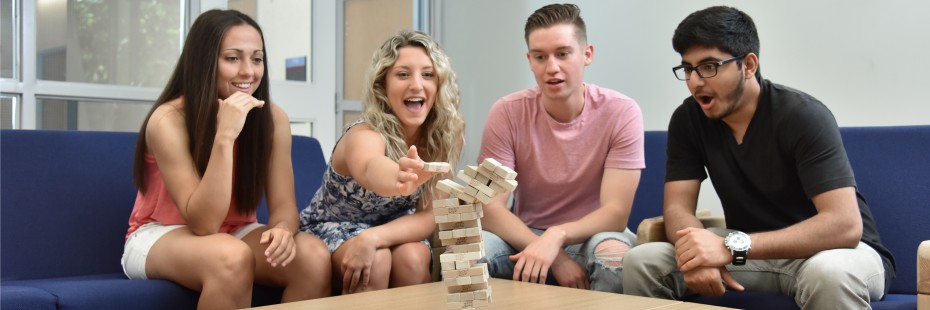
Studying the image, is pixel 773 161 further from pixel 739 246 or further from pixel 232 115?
pixel 232 115

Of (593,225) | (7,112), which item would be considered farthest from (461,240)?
(7,112)

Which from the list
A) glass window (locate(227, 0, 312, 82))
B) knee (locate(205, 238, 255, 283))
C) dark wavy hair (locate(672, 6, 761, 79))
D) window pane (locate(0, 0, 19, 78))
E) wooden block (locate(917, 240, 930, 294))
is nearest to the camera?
wooden block (locate(917, 240, 930, 294))

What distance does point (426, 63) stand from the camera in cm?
243

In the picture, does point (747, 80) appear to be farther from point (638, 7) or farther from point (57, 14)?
point (57, 14)

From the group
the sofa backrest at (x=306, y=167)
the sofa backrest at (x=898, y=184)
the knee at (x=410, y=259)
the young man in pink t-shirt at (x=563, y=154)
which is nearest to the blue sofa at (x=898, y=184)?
the sofa backrest at (x=898, y=184)

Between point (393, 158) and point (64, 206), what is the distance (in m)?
0.99

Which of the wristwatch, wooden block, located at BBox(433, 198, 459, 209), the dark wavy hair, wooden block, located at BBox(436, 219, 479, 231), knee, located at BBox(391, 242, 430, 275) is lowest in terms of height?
knee, located at BBox(391, 242, 430, 275)

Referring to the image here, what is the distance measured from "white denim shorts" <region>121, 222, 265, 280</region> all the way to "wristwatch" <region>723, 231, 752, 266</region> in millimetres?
1406

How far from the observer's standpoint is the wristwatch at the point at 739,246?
2.07 metres

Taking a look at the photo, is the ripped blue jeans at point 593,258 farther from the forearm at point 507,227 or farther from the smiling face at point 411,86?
the smiling face at point 411,86

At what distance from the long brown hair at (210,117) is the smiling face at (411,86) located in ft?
1.24

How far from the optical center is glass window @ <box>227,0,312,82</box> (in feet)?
12.3

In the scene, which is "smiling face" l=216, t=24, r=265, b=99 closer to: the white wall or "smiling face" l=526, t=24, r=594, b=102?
"smiling face" l=526, t=24, r=594, b=102

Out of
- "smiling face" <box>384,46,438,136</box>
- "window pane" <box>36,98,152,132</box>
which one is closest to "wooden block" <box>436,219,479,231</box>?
"smiling face" <box>384,46,438,136</box>
